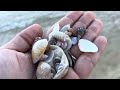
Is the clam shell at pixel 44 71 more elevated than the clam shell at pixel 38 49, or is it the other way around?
the clam shell at pixel 38 49

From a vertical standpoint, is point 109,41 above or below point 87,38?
below

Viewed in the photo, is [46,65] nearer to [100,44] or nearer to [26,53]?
[26,53]

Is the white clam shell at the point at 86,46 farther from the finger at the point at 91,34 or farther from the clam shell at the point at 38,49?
the clam shell at the point at 38,49

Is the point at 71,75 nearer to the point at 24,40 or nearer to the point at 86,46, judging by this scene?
the point at 86,46

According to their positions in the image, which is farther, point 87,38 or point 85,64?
point 87,38

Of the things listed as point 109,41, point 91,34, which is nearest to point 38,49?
point 91,34

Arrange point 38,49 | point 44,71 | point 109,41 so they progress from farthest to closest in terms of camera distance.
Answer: point 109,41 < point 38,49 < point 44,71

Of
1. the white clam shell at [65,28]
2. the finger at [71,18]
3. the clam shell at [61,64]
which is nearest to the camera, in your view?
the clam shell at [61,64]

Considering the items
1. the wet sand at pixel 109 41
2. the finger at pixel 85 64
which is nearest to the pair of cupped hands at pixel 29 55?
the finger at pixel 85 64
